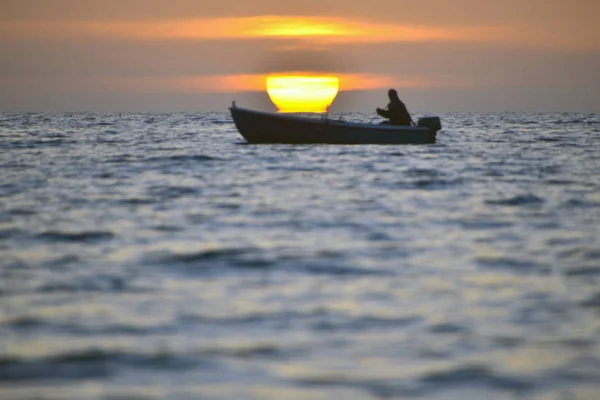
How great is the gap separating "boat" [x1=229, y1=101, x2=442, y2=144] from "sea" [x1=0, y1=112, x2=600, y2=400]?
13.4 meters

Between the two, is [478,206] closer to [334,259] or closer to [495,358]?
[334,259]

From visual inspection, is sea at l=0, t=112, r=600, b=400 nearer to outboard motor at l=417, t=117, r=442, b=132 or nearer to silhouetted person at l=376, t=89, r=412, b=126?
silhouetted person at l=376, t=89, r=412, b=126

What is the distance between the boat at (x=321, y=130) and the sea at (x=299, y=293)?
13401 millimetres

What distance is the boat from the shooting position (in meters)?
35.7

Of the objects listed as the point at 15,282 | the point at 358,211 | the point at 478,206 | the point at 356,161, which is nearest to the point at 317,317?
the point at 15,282

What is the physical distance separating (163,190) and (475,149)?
23.4 metres

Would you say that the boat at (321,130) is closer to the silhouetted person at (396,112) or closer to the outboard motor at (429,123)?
the outboard motor at (429,123)

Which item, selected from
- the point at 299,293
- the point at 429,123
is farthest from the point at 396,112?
the point at 299,293

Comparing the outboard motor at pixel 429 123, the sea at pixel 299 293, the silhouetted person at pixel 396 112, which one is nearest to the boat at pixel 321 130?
the outboard motor at pixel 429 123

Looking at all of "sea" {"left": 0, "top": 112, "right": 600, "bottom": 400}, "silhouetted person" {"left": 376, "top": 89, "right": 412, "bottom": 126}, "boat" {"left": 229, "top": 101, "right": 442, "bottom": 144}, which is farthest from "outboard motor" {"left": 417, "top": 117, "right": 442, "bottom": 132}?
"sea" {"left": 0, "top": 112, "right": 600, "bottom": 400}

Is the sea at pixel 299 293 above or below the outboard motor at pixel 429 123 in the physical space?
below

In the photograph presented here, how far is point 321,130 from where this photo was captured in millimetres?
36375

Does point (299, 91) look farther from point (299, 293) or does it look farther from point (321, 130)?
point (299, 293)

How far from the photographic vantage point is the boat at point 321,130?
35.7m
